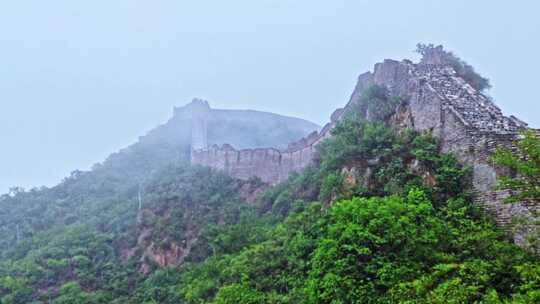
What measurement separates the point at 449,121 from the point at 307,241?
4952 mm

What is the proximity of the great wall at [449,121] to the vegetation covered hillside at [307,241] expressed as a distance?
15.6 inches

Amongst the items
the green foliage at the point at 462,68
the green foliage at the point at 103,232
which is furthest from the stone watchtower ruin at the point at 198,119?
the green foliage at the point at 462,68

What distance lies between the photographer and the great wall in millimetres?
9102

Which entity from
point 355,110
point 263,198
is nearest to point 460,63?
point 355,110

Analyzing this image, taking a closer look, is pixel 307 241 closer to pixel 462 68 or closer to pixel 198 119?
pixel 462 68

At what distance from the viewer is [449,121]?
11109mm

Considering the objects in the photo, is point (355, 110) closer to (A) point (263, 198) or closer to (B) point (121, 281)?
(A) point (263, 198)

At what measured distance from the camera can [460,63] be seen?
1700 centimetres

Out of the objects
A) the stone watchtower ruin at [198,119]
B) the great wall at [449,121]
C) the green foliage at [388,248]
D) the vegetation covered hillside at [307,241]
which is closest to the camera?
the green foliage at [388,248]

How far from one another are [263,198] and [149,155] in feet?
79.2

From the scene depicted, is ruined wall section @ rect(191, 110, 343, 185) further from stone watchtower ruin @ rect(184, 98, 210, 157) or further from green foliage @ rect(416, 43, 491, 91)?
stone watchtower ruin @ rect(184, 98, 210, 157)

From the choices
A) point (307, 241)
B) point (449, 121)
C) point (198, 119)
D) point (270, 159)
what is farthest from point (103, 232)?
point (198, 119)

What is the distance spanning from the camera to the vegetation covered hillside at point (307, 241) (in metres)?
7.33

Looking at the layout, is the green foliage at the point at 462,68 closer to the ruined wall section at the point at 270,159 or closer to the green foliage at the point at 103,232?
the ruined wall section at the point at 270,159
